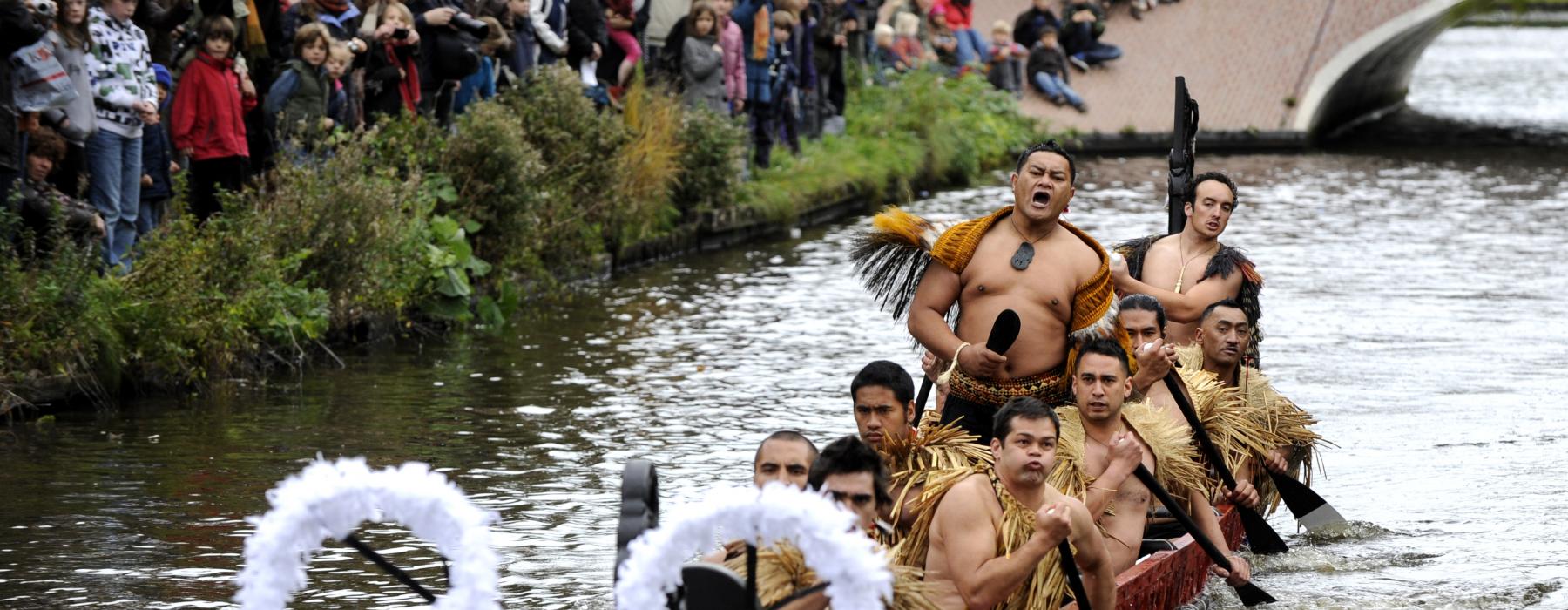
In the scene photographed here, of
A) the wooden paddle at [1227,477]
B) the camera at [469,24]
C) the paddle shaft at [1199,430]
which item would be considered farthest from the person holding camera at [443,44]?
the paddle shaft at [1199,430]

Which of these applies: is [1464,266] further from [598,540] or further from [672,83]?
[598,540]

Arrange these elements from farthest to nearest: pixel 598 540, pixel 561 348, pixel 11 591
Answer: pixel 561 348, pixel 598 540, pixel 11 591

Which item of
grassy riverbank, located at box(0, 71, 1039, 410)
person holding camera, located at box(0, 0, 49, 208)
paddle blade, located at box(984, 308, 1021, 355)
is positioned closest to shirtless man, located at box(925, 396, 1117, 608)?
paddle blade, located at box(984, 308, 1021, 355)

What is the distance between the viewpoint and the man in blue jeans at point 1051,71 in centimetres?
3503

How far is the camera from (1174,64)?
37281mm

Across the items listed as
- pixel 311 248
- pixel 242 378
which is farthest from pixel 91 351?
pixel 311 248

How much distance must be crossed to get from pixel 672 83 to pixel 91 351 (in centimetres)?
979

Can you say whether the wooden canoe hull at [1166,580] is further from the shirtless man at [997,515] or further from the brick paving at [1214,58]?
the brick paving at [1214,58]

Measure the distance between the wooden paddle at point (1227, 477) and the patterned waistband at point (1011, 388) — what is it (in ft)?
1.97

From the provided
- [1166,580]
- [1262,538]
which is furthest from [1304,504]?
[1166,580]

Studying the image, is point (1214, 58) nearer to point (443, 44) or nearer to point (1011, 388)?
point (443, 44)

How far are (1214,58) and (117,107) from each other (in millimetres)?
26940

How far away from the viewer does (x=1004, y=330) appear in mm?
8117

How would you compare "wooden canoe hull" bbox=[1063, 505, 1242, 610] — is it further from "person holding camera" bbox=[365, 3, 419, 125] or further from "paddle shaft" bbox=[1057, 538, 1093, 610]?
"person holding camera" bbox=[365, 3, 419, 125]
